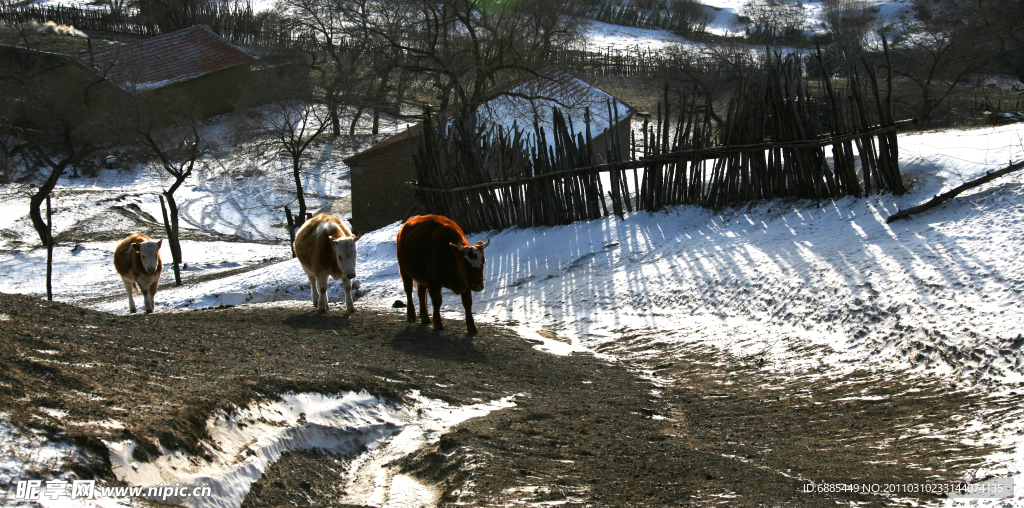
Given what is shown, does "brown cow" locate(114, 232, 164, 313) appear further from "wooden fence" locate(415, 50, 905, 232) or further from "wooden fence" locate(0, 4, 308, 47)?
"wooden fence" locate(0, 4, 308, 47)

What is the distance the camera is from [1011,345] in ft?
17.0

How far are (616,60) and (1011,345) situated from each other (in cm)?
4619

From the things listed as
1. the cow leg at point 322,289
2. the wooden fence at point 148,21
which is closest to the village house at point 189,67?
the wooden fence at point 148,21

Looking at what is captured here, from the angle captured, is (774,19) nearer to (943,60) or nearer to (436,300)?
(943,60)

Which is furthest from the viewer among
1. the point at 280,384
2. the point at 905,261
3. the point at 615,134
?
the point at 615,134

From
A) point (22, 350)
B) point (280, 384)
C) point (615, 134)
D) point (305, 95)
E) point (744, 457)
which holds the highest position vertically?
point (305, 95)

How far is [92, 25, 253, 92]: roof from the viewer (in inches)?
1550

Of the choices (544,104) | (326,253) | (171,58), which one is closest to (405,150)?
(544,104)

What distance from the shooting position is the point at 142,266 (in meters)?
11.6

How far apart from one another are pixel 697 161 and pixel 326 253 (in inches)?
236

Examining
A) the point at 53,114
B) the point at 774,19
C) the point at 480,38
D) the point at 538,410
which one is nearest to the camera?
the point at 538,410

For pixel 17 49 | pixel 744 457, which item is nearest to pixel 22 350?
pixel 744 457

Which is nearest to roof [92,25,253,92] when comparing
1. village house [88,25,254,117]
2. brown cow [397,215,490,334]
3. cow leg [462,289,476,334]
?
village house [88,25,254,117]

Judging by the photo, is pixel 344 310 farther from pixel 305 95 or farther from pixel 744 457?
pixel 305 95
